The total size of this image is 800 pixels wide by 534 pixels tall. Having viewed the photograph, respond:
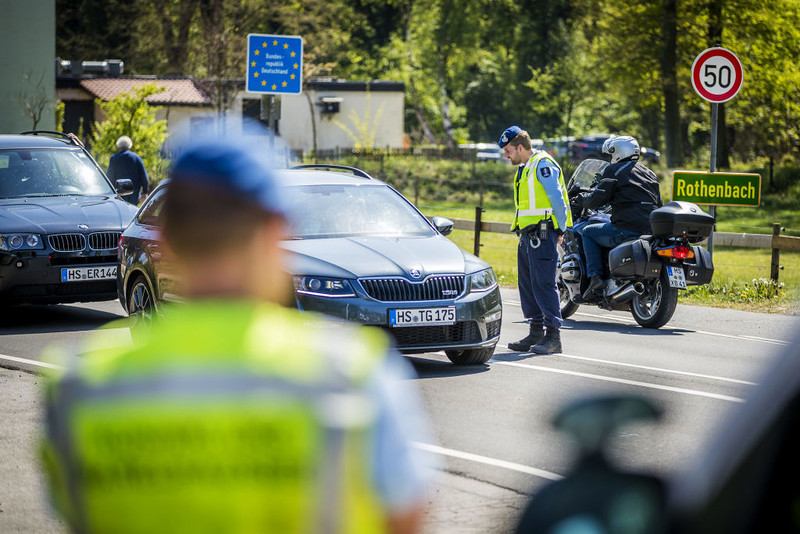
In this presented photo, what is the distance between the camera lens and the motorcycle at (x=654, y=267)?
1247 cm

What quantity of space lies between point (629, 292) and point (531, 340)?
2100mm

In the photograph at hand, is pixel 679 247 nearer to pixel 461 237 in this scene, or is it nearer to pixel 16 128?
pixel 461 237

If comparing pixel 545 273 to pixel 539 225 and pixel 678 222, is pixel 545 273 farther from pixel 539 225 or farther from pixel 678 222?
pixel 678 222

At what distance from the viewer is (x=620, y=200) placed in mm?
13031

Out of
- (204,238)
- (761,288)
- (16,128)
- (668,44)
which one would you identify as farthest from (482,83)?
(204,238)

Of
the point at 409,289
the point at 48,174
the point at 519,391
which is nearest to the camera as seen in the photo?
the point at 519,391

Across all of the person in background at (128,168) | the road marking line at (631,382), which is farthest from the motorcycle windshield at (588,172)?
the person in background at (128,168)

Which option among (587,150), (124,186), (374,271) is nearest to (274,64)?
(124,186)

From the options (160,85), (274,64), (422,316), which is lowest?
(422,316)

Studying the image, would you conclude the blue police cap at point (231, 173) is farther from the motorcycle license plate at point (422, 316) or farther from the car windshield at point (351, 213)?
the car windshield at point (351, 213)

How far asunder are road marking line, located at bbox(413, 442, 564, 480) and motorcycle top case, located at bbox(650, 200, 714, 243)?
5857mm

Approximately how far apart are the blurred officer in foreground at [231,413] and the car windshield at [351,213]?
26.1 ft

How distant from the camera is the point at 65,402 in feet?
7.35

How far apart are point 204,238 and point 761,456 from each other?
3.34 feet
